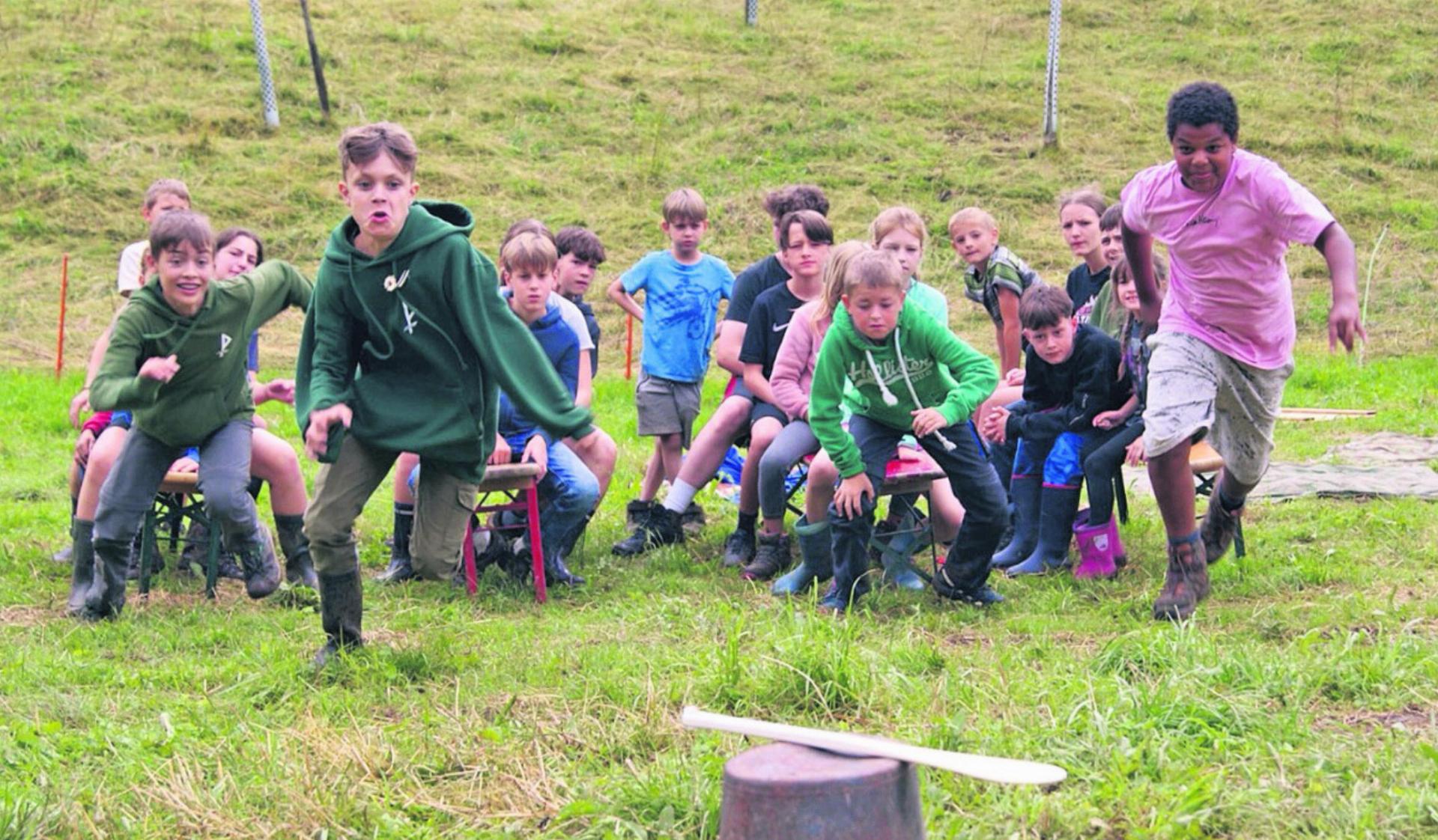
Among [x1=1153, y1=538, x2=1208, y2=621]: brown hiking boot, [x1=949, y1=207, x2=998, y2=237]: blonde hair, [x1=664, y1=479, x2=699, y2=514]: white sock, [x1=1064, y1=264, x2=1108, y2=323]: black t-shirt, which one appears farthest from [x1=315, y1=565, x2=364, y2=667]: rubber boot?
[x1=1064, y1=264, x2=1108, y2=323]: black t-shirt

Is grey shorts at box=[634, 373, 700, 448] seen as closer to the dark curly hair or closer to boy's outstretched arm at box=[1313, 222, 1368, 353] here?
the dark curly hair

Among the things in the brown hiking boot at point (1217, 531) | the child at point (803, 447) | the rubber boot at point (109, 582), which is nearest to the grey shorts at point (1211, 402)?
the brown hiking boot at point (1217, 531)

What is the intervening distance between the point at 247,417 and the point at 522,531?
144cm

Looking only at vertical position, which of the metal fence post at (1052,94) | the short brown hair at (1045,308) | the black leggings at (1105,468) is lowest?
the black leggings at (1105,468)

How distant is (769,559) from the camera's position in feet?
23.0

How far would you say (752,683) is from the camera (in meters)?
4.38

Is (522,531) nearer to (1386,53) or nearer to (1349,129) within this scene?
(1349,129)

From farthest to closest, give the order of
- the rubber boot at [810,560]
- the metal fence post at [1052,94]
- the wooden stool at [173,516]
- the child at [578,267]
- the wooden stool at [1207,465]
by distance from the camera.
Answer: the metal fence post at [1052,94], the child at [578,267], the wooden stool at [173,516], the wooden stool at [1207,465], the rubber boot at [810,560]

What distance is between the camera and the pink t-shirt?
5277 mm

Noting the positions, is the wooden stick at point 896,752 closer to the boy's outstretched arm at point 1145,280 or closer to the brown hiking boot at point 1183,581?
the brown hiking boot at point 1183,581

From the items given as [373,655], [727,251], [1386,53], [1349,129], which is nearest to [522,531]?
[373,655]

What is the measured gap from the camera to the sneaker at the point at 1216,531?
6.18 metres

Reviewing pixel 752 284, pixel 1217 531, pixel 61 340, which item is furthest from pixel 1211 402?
pixel 61 340

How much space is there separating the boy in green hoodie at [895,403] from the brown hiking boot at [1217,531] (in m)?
0.97
